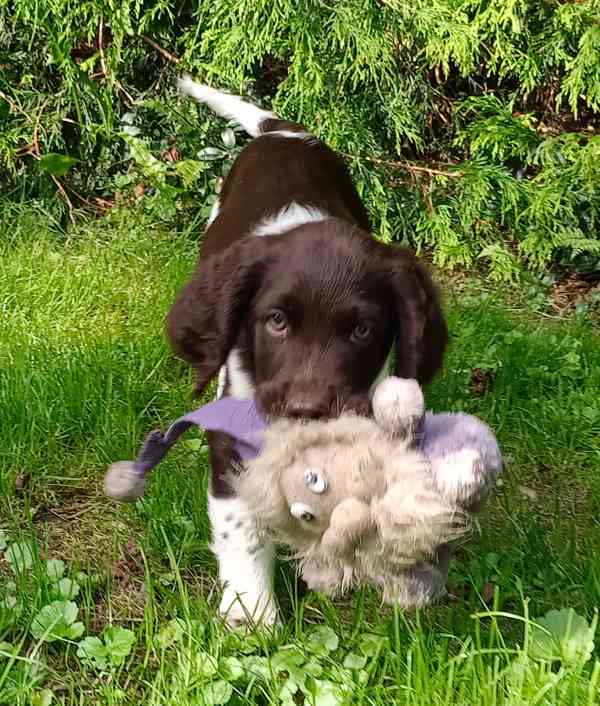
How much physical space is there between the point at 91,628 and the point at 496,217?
3206 millimetres

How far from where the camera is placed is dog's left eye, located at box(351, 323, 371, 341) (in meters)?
2.05

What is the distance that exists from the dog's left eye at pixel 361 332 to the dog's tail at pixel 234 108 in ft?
6.10

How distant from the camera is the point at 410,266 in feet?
7.42

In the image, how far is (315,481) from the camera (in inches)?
54.8

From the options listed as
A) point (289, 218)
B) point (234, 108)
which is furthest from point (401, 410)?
point (234, 108)

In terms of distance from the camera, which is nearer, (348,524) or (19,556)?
(348,524)

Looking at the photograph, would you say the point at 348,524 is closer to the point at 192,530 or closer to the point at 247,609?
the point at 247,609

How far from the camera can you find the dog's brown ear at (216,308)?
2.24 meters

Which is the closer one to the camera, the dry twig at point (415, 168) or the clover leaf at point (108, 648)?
the clover leaf at point (108, 648)

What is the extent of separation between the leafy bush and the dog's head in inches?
82.8

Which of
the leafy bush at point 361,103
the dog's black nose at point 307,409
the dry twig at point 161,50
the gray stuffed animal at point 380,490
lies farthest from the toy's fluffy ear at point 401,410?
the dry twig at point 161,50

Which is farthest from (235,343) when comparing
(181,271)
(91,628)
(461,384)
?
(181,271)

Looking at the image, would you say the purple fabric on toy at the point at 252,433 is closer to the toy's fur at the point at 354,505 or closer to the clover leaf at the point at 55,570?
the toy's fur at the point at 354,505

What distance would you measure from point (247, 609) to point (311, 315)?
26.5 inches
